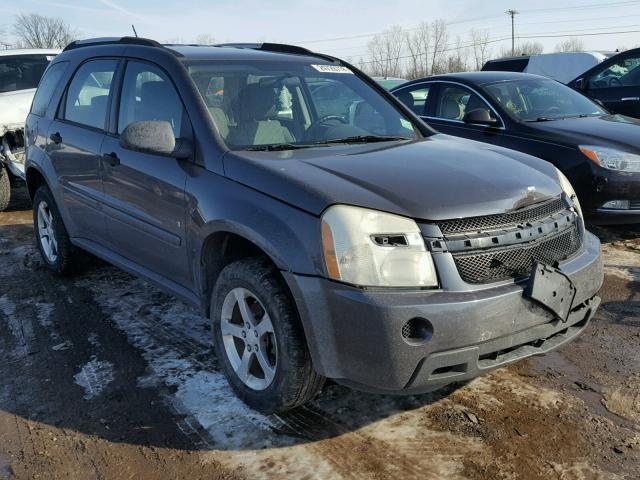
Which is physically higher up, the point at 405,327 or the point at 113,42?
the point at 113,42

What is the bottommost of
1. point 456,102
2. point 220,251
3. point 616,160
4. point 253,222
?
point 616,160

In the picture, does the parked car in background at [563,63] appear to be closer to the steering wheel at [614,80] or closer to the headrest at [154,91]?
the steering wheel at [614,80]

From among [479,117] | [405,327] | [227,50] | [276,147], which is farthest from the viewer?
[479,117]

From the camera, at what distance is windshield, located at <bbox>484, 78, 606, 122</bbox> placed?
6.16 meters

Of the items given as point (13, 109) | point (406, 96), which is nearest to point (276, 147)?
point (406, 96)

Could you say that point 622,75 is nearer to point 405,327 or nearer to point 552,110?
point 552,110

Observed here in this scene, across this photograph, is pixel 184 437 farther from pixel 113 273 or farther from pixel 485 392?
pixel 113 273

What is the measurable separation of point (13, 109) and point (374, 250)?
7.16m

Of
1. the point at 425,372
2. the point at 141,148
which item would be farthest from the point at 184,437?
the point at 141,148

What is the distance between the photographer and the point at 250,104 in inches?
136

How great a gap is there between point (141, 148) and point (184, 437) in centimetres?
149

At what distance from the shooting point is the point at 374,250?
7.92 ft

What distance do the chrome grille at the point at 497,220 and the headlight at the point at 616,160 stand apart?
276 centimetres

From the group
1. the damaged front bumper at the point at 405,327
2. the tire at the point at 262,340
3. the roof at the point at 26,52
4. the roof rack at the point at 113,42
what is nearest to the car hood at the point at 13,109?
the roof at the point at 26,52
